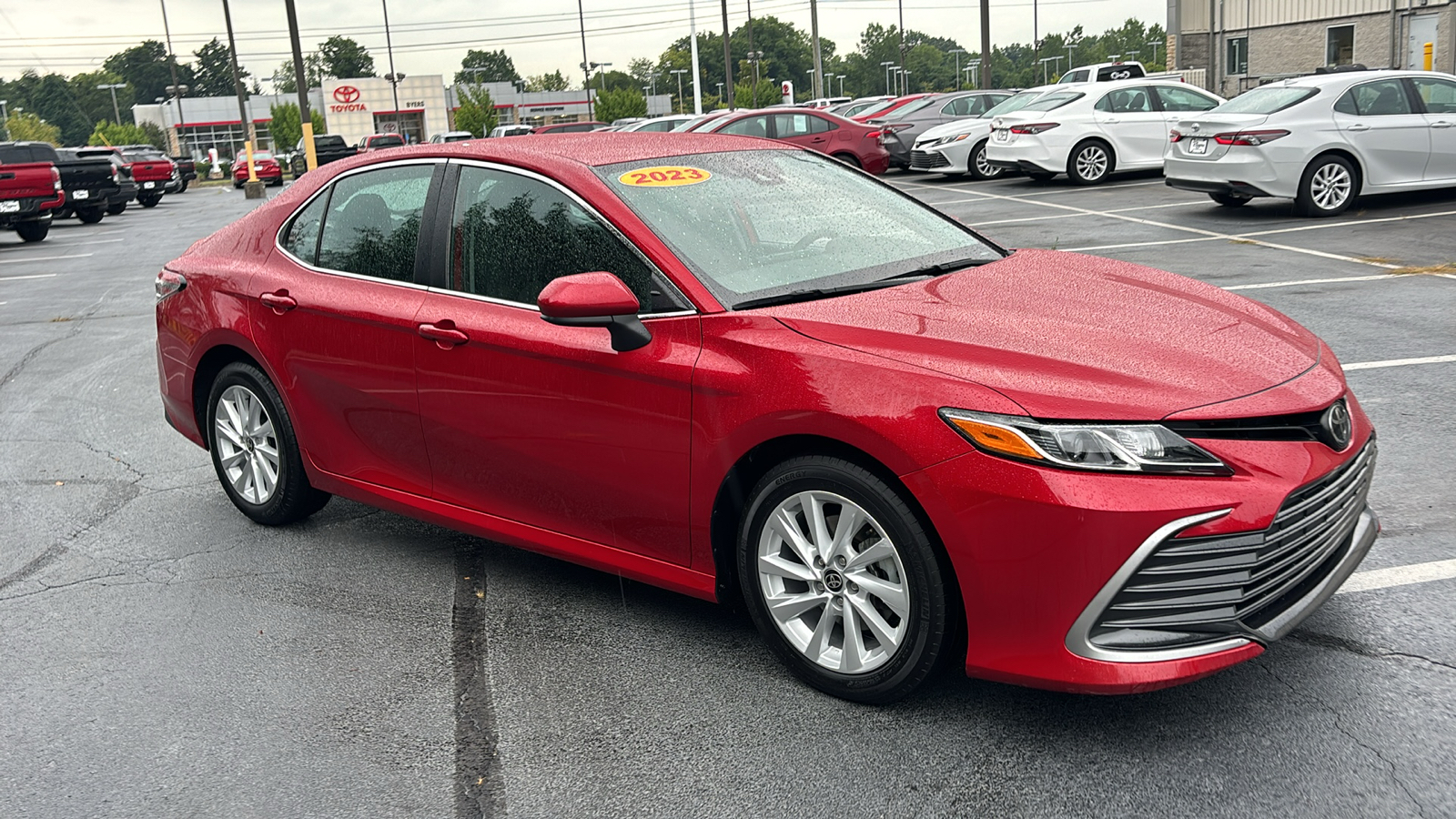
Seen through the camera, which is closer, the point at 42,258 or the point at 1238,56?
the point at 42,258

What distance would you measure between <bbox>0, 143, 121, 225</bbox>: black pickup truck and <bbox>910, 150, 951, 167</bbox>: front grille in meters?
17.6

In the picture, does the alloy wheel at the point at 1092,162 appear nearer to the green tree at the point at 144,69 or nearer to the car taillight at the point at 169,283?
the car taillight at the point at 169,283

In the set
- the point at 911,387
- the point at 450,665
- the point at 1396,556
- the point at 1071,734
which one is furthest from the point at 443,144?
the point at 1396,556

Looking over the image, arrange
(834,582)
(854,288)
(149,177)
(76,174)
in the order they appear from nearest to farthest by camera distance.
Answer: (834,582), (854,288), (76,174), (149,177)

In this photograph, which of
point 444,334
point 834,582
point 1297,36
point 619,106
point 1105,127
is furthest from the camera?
point 619,106

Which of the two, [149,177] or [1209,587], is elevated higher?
[149,177]

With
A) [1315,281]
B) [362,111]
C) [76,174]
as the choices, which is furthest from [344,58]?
[1315,281]

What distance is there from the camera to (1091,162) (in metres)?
19.9

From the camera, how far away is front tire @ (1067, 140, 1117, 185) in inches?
777

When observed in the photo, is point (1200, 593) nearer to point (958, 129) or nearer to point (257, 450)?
point (257, 450)

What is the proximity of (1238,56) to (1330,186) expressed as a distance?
95.7 ft

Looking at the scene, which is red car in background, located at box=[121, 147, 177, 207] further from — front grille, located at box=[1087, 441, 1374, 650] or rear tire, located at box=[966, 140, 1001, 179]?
front grille, located at box=[1087, 441, 1374, 650]

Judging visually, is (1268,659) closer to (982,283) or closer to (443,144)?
(982,283)

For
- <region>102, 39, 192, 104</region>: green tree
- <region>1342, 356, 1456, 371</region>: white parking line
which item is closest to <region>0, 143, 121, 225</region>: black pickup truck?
<region>1342, 356, 1456, 371</region>: white parking line
